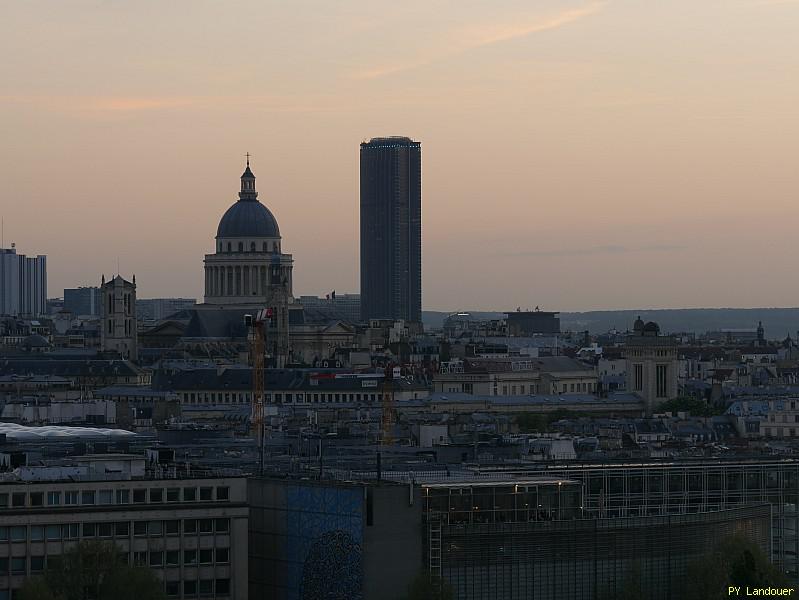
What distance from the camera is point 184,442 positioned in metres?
104

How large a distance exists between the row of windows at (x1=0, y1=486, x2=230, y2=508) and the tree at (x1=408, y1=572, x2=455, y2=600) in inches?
234

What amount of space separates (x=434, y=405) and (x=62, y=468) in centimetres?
10193

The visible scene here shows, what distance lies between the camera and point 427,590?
62562 mm

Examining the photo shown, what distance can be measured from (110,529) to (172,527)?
1434 mm

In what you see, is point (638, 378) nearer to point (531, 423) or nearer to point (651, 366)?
point (651, 366)

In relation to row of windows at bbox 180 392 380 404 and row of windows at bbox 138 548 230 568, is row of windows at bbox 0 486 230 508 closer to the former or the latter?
row of windows at bbox 138 548 230 568

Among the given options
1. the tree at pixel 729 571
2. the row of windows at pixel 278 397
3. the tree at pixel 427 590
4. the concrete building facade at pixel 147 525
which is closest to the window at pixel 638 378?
the row of windows at pixel 278 397

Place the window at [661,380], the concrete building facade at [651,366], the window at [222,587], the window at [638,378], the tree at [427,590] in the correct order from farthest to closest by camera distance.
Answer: the window at [638,378] < the concrete building facade at [651,366] < the window at [661,380] < the window at [222,587] < the tree at [427,590]

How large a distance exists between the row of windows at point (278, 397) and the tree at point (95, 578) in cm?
11401

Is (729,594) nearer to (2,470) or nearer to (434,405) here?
(2,470)

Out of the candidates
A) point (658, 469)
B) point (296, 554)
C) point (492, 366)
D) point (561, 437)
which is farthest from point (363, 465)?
point (492, 366)

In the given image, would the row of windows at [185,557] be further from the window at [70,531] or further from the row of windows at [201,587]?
the window at [70,531]

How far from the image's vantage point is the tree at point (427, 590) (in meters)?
62.5

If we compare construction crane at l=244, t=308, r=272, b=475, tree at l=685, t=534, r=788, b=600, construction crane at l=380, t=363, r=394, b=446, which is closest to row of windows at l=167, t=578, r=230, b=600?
tree at l=685, t=534, r=788, b=600
